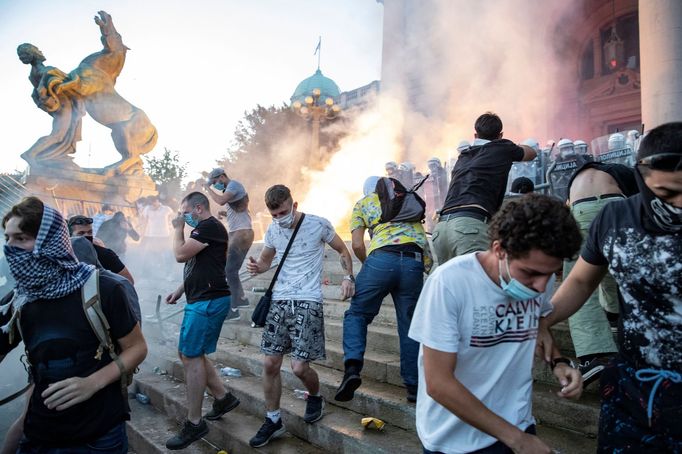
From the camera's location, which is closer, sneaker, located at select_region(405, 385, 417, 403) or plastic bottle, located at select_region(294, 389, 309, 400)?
sneaker, located at select_region(405, 385, 417, 403)

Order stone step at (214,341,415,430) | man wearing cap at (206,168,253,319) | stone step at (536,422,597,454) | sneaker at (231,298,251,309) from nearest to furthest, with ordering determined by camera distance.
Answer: stone step at (536,422,597,454) < stone step at (214,341,415,430) < man wearing cap at (206,168,253,319) < sneaker at (231,298,251,309)

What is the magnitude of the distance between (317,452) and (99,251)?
295 centimetres

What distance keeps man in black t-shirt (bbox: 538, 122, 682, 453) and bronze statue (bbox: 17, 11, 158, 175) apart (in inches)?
686

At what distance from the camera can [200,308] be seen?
430 cm

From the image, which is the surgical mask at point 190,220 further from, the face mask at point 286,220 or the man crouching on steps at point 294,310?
the face mask at point 286,220

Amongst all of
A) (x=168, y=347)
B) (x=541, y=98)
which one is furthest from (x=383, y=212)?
(x=541, y=98)

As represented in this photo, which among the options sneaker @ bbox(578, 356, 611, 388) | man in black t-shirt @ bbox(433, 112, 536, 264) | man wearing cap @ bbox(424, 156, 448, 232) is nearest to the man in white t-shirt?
sneaker @ bbox(578, 356, 611, 388)

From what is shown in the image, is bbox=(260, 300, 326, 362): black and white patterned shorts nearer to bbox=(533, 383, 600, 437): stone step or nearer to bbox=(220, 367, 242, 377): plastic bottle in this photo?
bbox=(533, 383, 600, 437): stone step

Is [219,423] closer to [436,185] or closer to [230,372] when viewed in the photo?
[230,372]

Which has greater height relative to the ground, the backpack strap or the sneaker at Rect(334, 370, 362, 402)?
the backpack strap

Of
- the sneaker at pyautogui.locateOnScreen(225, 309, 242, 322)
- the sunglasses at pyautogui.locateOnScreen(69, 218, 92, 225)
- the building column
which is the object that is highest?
the building column

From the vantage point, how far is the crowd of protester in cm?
170

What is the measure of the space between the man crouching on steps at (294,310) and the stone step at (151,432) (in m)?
0.93

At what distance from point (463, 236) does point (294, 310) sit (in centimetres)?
155
